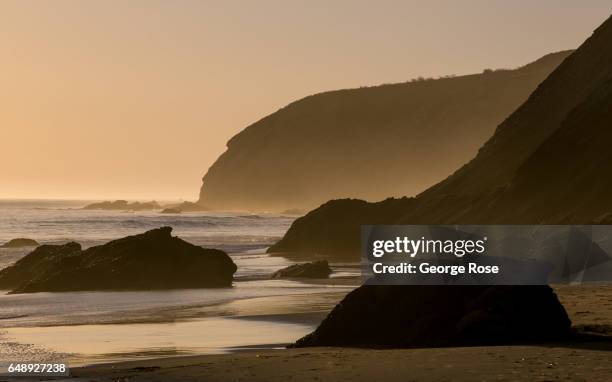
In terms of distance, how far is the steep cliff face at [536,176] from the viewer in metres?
55.5

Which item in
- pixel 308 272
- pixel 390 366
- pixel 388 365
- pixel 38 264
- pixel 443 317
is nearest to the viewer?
pixel 390 366

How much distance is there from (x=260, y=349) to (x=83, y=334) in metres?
6.79

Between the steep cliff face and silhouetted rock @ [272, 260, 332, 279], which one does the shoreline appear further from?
silhouetted rock @ [272, 260, 332, 279]

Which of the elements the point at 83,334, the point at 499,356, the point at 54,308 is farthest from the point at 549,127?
the point at 499,356

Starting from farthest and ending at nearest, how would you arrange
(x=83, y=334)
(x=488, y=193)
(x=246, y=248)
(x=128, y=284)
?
(x=246, y=248), (x=488, y=193), (x=128, y=284), (x=83, y=334)

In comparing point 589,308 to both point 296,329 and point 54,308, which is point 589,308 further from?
point 54,308

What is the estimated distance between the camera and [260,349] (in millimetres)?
Answer: 23672

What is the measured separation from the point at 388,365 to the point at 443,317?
444 centimetres

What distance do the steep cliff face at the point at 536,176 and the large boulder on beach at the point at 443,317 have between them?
75.2 ft

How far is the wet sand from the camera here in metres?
17.2

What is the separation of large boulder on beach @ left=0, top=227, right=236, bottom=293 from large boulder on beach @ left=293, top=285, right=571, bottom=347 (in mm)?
23375

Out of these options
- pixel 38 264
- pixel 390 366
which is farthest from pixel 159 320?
pixel 38 264

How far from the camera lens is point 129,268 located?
46750 mm

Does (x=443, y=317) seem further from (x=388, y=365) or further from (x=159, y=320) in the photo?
(x=159, y=320)
